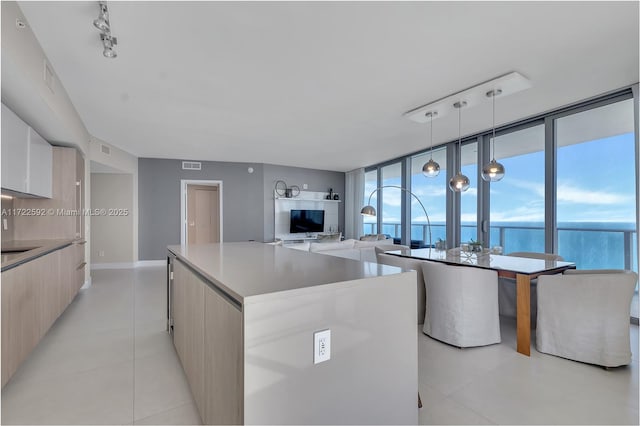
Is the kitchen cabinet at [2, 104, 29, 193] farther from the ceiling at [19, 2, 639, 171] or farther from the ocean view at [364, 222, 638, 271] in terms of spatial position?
the ocean view at [364, 222, 638, 271]

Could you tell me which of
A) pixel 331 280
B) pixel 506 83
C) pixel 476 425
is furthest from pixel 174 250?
pixel 506 83

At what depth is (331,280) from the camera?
4.04 ft

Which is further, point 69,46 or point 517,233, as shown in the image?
point 517,233

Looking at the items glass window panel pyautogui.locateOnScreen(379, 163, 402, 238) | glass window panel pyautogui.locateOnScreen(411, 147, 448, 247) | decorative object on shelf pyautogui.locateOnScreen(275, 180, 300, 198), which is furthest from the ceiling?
decorative object on shelf pyautogui.locateOnScreen(275, 180, 300, 198)

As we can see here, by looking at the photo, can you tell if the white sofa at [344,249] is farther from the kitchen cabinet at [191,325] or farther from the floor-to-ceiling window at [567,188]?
the kitchen cabinet at [191,325]

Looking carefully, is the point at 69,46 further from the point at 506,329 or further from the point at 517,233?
the point at 517,233

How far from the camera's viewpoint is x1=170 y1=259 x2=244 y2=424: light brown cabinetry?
3.53 feet

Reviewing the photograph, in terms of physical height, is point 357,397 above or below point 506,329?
above

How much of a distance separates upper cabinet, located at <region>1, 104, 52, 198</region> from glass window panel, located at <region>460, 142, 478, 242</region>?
5.88 metres

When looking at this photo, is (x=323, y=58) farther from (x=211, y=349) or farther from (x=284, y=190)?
(x=284, y=190)

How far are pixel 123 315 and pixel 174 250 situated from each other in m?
1.77

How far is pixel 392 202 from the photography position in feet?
24.4

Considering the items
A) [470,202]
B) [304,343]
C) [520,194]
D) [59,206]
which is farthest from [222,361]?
[470,202]

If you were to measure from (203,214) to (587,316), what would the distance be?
7.61m
